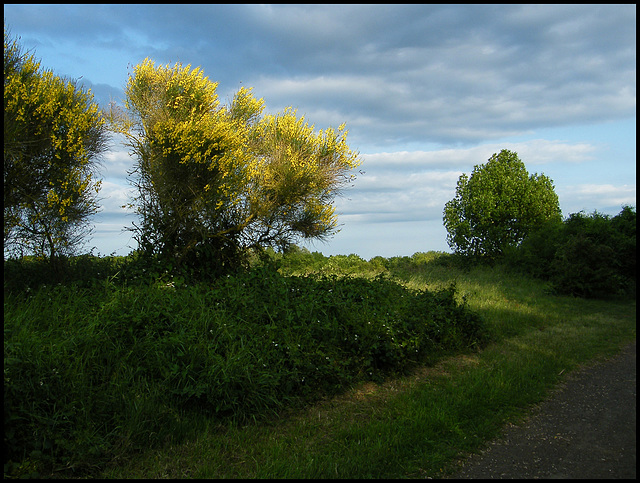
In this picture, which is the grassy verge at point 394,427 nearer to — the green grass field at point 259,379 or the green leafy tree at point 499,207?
the green grass field at point 259,379

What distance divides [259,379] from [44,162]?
5998 millimetres

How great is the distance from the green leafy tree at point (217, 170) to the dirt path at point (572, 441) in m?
6.81

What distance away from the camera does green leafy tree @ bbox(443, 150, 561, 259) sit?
2133cm

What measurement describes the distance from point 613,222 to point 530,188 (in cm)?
469

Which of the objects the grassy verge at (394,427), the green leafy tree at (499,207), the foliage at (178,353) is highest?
the green leafy tree at (499,207)

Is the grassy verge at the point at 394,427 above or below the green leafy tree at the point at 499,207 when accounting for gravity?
below

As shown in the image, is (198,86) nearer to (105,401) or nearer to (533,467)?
(105,401)

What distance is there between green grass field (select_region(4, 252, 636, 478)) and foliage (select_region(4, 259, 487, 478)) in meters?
0.02

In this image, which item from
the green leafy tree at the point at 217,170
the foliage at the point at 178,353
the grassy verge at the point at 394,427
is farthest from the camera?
the green leafy tree at the point at 217,170

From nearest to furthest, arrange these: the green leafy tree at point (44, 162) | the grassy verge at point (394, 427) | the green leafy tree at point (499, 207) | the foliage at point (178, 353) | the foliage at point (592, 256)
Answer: the grassy verge at point (394, 427) → the foliage at point (178, 353) → the green leafy tree at point (44, 162) → the foliage at point (592, 256) → the green leafy tree at point (499, 207)

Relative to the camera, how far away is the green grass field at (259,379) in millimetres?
4125

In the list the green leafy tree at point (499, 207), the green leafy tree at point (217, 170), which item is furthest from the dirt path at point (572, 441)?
the green leafy tree at point (499, 207)

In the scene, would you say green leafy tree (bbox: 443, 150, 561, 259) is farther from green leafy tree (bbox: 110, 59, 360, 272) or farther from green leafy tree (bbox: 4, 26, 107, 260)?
green leafy tree (bbox: 4, 26, 107, 260)

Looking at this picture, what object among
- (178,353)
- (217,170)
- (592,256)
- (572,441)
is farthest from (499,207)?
(178,353)
